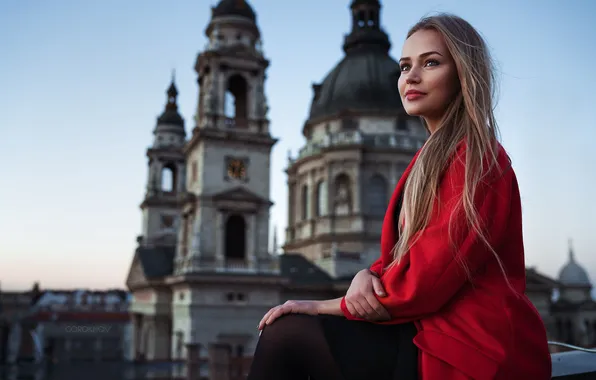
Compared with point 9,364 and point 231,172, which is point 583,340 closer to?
point 231,172

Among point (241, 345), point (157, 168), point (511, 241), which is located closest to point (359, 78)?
point (157, 168)

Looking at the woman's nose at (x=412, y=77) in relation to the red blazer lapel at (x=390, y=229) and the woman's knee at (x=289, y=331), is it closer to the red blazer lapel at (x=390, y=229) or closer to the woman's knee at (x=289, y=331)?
the red blazer lapel at (x=390, y=229)

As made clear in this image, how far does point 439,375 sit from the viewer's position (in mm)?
2260

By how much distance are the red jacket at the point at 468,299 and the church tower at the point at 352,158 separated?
122 feet

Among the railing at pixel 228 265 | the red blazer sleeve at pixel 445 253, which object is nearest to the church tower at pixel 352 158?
the railing at pixel 228 265

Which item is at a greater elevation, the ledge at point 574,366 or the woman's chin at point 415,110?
the woman's chin at point 415,110

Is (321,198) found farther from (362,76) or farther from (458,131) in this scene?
(458,131)

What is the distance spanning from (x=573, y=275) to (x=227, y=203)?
41.4 metres

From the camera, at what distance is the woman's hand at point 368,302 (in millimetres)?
2422

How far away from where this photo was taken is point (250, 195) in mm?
30234

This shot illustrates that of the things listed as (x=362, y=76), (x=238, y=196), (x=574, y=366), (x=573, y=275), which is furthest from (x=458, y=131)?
(x=573, y=275)

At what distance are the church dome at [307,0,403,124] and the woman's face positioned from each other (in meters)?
41.5

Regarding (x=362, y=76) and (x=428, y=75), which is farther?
(x=362, y=76)

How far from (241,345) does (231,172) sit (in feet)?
30.4
